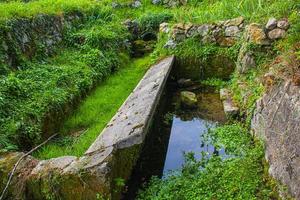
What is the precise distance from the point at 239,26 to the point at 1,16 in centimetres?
538

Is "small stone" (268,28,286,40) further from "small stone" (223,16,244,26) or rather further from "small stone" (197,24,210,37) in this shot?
"small stone" (197,24,210,37)

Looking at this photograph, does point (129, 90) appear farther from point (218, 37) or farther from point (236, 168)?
point (236, 168)

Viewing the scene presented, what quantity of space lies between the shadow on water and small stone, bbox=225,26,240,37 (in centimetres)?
151

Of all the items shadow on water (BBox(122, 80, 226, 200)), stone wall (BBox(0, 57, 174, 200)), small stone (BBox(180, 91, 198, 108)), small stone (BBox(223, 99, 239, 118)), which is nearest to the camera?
stone wall (BBox(0, 57, 174, 200))

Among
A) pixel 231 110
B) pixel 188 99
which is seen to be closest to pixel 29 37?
pixel 188 99

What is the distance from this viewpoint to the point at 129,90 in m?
8.75

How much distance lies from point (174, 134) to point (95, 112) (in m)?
1.65

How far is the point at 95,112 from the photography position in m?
7.42

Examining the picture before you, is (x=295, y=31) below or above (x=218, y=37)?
above

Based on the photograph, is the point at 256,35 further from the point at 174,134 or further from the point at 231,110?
the point at 174,134

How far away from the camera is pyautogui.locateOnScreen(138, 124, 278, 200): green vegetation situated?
450 cm

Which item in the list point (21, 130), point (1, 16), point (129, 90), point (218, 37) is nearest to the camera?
point (21, 130)

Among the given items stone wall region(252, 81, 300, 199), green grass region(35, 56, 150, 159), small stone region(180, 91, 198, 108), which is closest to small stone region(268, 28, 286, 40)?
small stone region(180, 91, 198, 108)

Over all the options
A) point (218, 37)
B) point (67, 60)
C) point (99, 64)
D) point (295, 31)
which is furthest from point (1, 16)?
point (295, 31)
